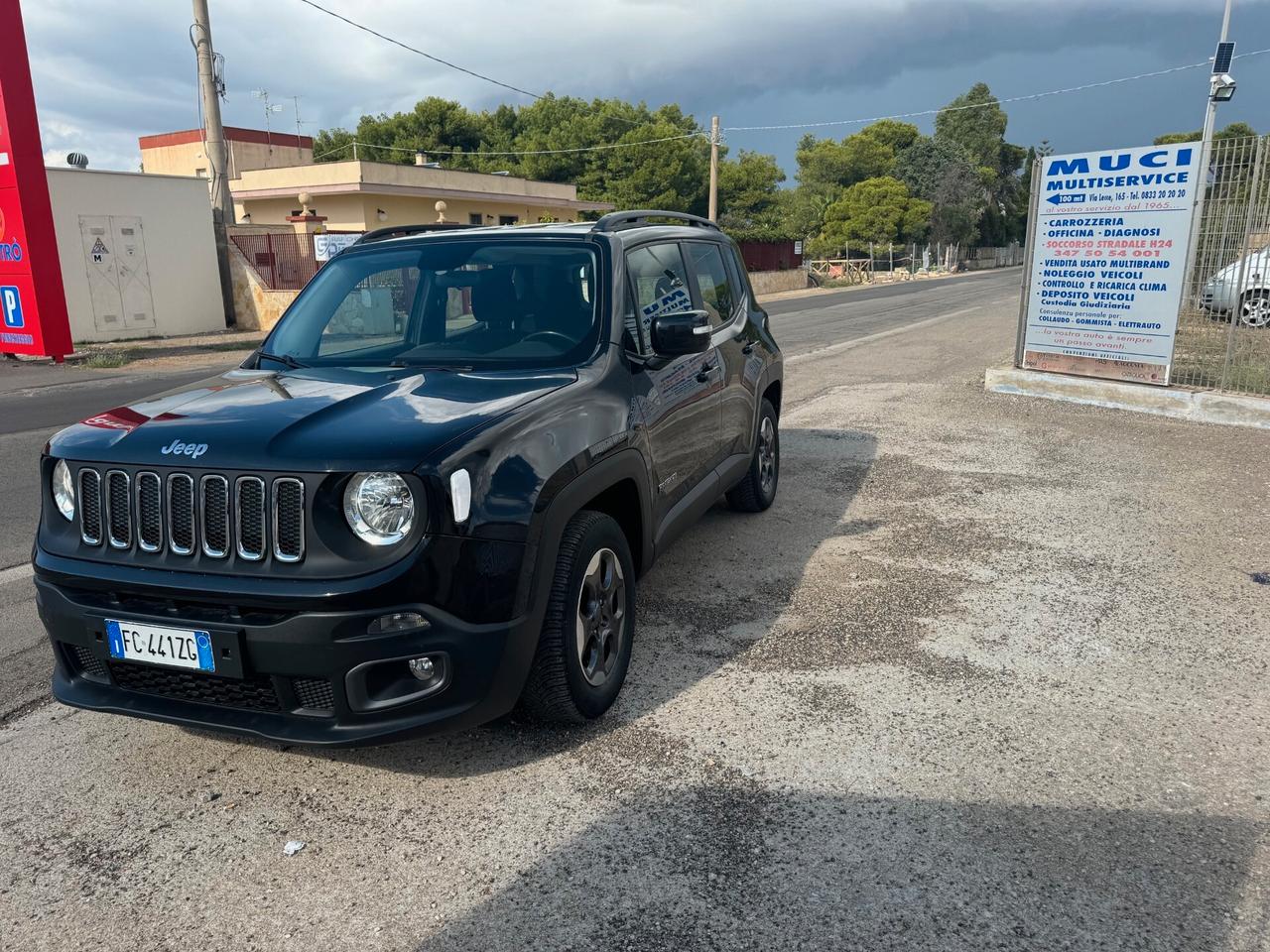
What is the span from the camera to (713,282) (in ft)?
18.7

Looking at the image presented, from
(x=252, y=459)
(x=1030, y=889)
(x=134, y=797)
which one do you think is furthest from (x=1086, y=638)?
(x=134, y=797)

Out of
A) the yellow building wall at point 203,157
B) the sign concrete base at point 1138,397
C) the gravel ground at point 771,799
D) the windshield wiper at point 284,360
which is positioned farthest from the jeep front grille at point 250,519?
the yellow building wall at point 203,157

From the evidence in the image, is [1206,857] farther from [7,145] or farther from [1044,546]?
[7,145]

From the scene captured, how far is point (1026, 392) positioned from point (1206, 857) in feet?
30.5

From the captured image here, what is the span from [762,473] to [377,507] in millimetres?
3946

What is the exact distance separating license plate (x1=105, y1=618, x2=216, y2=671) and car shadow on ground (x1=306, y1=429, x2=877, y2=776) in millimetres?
746

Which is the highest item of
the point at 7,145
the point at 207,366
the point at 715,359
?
the point at 7,145

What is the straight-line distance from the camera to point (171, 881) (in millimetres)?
2785

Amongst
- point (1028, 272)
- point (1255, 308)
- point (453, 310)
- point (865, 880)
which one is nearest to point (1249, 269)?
point (1255, 308)

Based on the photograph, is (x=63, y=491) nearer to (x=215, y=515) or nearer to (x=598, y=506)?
(x=215, y=515)

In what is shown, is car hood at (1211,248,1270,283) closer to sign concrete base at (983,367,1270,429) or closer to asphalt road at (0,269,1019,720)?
sign concrete base at (983,367,1270,429)

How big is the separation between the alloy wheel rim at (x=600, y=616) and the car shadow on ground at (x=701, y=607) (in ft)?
0.72

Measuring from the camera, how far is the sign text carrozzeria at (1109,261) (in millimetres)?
9953

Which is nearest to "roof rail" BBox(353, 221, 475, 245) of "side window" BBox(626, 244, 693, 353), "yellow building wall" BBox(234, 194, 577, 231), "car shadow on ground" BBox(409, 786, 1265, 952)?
"side window" BBox(626, 244, 693, 353)
